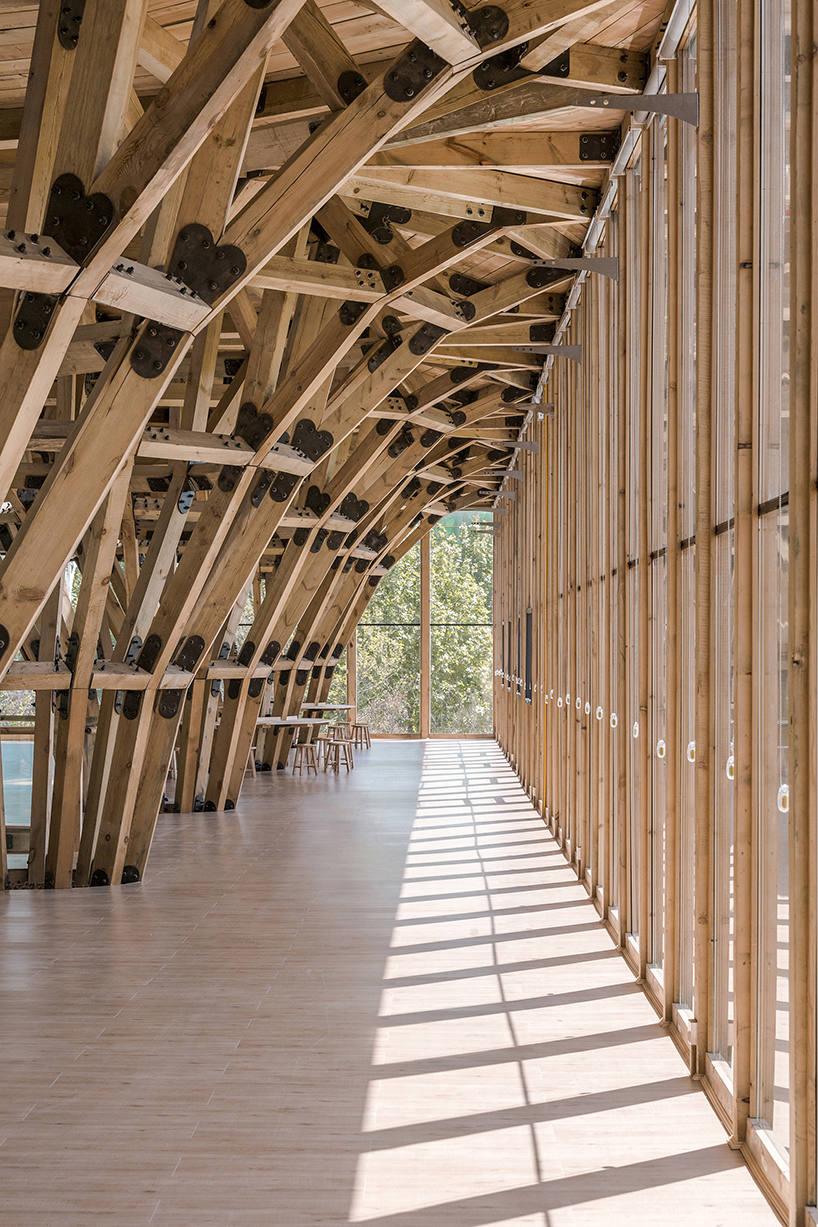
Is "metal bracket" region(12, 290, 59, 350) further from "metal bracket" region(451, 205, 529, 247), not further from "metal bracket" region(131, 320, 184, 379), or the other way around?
"metal bracket" region(451, 205, 529, 247)

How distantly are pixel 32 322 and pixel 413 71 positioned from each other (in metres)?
1.79

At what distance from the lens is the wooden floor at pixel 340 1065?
10.5ft

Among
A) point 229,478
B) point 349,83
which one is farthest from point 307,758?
point 349,83

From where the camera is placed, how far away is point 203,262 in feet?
15.7

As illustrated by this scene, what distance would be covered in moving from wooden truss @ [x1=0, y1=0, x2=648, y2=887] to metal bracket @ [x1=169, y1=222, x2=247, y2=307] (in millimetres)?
10

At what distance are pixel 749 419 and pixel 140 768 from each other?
511 cm

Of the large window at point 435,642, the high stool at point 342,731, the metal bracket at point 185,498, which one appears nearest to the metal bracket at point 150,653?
the metal bracket at point 185,498

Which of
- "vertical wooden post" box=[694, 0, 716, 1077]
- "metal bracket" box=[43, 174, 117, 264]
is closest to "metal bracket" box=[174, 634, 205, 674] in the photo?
"metal bracket" box=[43, 174, 117, 264]

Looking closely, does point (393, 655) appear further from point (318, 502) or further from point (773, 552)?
point (773, 552)

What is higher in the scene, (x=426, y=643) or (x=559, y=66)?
(x=559, y=66)

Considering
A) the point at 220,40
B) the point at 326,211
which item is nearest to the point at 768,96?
the point at 220,40

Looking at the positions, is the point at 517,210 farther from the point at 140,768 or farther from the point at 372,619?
the point at 372,619

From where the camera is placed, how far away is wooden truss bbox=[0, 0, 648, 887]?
157 inches

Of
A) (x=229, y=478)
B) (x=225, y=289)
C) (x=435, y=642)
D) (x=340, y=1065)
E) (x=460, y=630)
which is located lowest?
(x=340, y=1065)
